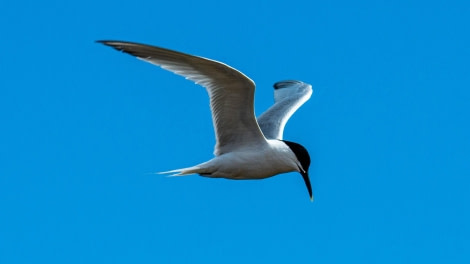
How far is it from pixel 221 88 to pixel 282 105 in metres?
3.57

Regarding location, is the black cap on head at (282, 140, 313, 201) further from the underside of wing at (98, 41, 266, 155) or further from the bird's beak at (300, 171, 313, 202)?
the underside of wing at (98, 41, 266, 155)

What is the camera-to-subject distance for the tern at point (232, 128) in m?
9.55

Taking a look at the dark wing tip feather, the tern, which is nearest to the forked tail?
the tern

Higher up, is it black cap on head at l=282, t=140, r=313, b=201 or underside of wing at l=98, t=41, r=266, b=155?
underside of wing at l=98, t=41, r=266, b=155

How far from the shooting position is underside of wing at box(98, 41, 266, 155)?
9336mm

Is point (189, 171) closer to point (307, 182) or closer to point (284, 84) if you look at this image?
point (307, 182)


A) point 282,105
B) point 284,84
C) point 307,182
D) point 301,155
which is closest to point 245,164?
point 301,155

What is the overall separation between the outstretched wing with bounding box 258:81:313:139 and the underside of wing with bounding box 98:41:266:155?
4.66 ft

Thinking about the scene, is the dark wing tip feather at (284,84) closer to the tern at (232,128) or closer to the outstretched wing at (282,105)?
the outstretched wing at (282,105)

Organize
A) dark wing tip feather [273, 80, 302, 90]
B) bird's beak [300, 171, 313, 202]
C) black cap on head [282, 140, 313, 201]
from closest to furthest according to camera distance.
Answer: black cap on head [282, 140, 313, 201], bird's beak [300, 171, 313, 202], dark wing tip feather [273, 80, 302, 90]

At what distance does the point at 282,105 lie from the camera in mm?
13625

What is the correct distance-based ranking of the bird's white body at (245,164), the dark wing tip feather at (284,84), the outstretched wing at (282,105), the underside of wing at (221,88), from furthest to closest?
the dark wing tip feather at (284,84), the outstretched wing at (282,105), the bird's white body at (245,164), the underside of wing at (221,88)

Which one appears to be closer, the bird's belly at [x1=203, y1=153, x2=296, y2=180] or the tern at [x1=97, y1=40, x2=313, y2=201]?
the tern at [x1=97, y1=40, x2=313, y2=201]

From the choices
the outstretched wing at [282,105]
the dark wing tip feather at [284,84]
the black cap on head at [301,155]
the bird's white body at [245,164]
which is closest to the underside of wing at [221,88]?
the bird's white body at [245,164]
